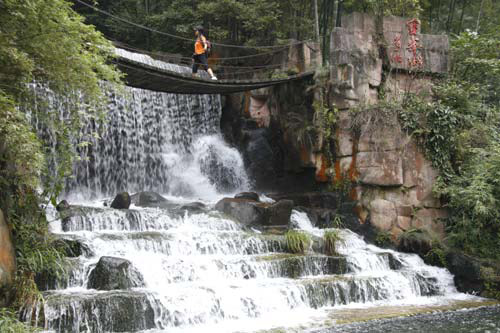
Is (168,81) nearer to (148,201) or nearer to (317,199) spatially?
(148,201)

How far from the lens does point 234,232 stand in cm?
974

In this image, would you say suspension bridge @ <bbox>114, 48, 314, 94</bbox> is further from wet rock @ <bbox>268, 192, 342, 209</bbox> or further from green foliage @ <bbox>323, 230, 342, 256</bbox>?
green foliage @ <bbox>323, 230, 342, 256</bbox>

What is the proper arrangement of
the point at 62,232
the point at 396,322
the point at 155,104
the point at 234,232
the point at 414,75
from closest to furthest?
the point at 396,322
the point at 62,232
the point at 234,232
the point at 414,75
the point at 155,104

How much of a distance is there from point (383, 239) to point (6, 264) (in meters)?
7.97

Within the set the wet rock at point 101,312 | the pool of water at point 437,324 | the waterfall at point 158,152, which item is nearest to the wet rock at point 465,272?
the pool of water at point 437,324

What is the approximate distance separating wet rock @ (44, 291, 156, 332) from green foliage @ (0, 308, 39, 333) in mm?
399

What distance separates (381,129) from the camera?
11.7m

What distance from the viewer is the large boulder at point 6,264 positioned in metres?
5.88

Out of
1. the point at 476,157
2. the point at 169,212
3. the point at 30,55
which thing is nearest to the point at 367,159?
the point at 476,157

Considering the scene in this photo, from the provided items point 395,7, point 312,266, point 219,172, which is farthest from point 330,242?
point 395,7

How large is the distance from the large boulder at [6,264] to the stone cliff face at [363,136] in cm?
798

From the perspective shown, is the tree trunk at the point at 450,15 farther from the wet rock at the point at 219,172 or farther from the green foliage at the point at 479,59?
the wet rock at the point at 219,172

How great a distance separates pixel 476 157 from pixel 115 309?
28.4ft

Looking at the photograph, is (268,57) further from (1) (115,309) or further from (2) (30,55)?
(1) (115,309)
